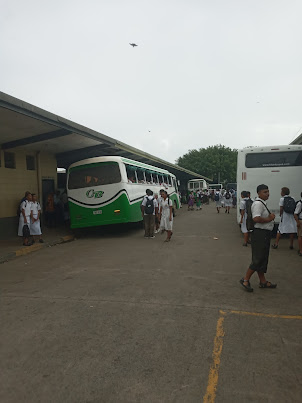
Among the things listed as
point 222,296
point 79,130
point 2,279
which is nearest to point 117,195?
point 79,130

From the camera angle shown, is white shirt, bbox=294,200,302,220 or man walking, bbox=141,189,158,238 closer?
white shirt, bbox=294,200,302,220

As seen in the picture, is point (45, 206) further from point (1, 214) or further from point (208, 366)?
point (208, 366)

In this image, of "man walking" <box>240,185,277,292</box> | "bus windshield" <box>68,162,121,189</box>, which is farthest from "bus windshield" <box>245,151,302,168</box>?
"man walking" <box>240,185,277,292</box>

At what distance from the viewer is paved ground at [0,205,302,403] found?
279 centimetres

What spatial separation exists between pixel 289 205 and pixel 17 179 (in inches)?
408

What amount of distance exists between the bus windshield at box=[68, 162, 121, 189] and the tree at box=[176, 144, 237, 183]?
5177cm

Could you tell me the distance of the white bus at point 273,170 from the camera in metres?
11.4

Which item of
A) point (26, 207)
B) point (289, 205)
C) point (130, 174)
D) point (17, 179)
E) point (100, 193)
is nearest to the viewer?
point (289, 205)

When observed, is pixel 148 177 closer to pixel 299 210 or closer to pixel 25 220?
pixel 25 220

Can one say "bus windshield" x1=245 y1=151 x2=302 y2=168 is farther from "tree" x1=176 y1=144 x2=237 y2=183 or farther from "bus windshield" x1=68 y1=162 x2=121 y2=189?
"tree" x1=176 y1=144 x2=237 y2=183

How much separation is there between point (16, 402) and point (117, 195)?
31.5 feet

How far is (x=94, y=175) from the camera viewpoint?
12375mm

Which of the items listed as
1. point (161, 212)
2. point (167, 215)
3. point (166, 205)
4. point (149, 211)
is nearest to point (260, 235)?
point (167, 215)

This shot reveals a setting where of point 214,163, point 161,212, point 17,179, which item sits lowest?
point 161,212
